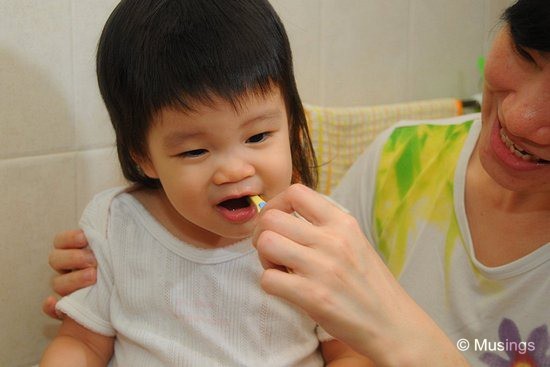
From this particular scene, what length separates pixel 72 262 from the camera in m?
1.08

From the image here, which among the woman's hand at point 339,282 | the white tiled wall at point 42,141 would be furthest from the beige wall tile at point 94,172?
the woman's hand at point 339,282

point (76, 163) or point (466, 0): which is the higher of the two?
point (466, 0)

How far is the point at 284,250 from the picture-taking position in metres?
0.79

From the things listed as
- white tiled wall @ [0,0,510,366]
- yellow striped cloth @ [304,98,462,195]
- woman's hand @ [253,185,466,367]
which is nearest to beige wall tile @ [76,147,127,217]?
white tiled wall @ [0,0,510,366]

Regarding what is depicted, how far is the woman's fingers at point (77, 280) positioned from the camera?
3.51 ft

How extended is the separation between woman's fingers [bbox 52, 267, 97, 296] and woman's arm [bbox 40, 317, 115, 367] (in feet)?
0.17

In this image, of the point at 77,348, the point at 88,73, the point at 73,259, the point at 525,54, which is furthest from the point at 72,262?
the point at 525,54

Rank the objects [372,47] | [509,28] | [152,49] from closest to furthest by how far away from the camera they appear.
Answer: [152,49], [509,28], [372,47]

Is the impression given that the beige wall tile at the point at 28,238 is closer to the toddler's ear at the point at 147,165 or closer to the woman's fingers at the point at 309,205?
the toddler's ear at the point at 147,165

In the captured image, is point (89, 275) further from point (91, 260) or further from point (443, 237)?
point (443, 237)

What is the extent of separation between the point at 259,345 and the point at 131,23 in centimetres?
49

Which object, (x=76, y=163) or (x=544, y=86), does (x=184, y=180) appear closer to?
(x=76, y=163)

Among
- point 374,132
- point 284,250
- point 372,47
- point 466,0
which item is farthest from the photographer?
point 466,0

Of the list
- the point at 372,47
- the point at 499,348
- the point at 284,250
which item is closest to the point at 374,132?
the point at 372,47
